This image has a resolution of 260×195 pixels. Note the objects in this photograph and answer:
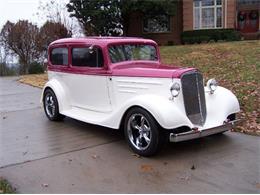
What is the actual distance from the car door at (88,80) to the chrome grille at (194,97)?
1521 millimetres

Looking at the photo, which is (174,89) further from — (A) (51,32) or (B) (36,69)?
(A) (51,32)

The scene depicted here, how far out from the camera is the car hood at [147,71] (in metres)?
6.00

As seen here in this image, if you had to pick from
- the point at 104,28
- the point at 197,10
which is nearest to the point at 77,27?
the point at 104,28

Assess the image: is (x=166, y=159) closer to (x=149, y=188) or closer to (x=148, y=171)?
(x=148, y=171)

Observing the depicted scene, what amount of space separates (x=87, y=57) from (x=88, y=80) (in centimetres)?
45

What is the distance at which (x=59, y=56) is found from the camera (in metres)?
8.43

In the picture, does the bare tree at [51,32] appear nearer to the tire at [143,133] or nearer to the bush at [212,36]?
the bush at [212,36]

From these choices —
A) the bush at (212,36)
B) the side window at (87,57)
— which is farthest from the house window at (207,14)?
the side window at (87,57)

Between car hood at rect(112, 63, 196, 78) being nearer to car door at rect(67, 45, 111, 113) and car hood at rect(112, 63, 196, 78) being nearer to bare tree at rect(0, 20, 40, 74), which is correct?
car door at rect(67, 45, 111, 113)

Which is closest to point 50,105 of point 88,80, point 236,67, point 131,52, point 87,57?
point 88,80

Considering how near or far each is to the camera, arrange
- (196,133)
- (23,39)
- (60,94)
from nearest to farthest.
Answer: (196,133) → (60,94) → (23,39)

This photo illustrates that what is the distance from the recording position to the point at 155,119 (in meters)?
5.77

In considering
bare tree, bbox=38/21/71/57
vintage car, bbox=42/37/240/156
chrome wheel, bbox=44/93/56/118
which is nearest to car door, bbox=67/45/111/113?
vintage car, bbox=42/37/240/156

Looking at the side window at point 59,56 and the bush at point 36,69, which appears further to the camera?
the bush at point 36,69
